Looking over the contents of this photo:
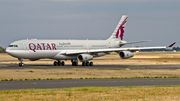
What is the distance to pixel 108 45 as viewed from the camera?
6500 centimetres

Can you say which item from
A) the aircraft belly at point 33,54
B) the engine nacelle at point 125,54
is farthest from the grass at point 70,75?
the engine nacelle at point 125,54

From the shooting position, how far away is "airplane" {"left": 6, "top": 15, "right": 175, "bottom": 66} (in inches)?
2028

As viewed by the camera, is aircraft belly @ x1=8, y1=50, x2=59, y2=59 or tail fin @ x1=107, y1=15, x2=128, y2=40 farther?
tail fin @ x1=107, y1=15, x2=128, y2=40

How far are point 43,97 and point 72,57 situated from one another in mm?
39855

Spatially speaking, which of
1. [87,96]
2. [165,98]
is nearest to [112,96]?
[87,96]

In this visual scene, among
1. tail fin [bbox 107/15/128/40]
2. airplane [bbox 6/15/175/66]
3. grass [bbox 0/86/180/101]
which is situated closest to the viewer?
grass [bbox 0/86/180/101]

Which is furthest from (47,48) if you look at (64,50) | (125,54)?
(125,54)

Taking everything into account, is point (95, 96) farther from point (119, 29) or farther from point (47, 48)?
point (119, 29)

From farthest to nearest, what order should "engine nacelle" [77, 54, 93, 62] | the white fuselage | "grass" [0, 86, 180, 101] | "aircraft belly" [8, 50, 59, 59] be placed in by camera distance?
"engine nacelle" [77, 54, 93, 62], the white fuselage, "aircraft belly" [8, 50, 59, 59], "grass" [0, 86, 180, 101]

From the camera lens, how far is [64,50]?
5694 centimetres

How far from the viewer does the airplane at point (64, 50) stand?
51.5 m

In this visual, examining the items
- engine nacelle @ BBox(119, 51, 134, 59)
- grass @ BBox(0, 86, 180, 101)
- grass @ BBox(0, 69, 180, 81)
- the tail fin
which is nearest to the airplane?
engine nacelle @ BBox(119, 51, 134, 59)

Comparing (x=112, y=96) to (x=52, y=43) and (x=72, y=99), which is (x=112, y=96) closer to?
(x=72, y=99)

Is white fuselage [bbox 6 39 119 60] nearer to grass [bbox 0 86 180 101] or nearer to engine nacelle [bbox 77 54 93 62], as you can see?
engine nacelle [bbox 77 54 93 62]
